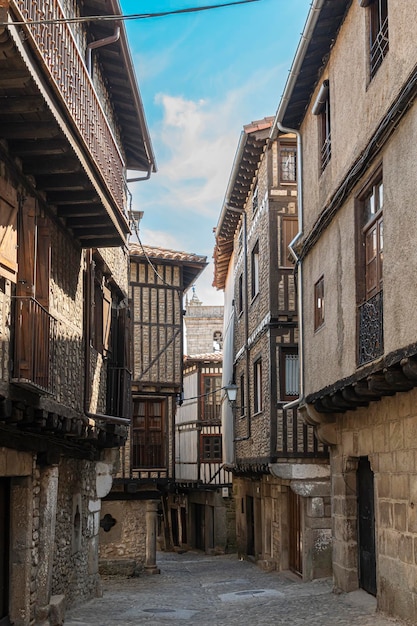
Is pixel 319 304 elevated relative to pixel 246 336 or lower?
lower

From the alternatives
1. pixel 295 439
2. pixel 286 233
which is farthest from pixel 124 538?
pixel 286 233

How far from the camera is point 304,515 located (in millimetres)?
15906

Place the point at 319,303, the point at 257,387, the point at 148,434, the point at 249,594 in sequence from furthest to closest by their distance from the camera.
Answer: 1. the point at 148,434
2. the point at 257,387
3. the point at 249,594
4. the point at 319,303

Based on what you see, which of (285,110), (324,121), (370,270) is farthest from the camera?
(285,110)

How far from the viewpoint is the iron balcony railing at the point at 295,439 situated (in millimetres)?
16047

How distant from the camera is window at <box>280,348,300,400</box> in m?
16.7

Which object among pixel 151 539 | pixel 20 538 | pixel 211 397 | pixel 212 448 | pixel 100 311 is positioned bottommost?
pixel 151 539

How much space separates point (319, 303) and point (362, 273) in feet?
7.83

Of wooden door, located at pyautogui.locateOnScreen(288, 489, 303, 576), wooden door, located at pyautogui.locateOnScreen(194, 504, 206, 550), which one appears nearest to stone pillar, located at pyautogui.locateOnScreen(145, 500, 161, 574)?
wooden door, located at pyautogui.locateOnScreen(288, 489, 303, 576)

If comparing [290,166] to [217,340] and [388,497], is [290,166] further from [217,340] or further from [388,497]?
[217,340]

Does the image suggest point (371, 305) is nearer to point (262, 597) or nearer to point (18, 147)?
point (18, 147)

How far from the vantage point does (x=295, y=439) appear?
53.2ft

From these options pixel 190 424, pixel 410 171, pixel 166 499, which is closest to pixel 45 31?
pixel 410 171

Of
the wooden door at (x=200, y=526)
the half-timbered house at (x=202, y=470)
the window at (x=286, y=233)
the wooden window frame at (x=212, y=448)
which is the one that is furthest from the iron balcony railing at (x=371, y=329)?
the wooden door at (x=200, y=526)
